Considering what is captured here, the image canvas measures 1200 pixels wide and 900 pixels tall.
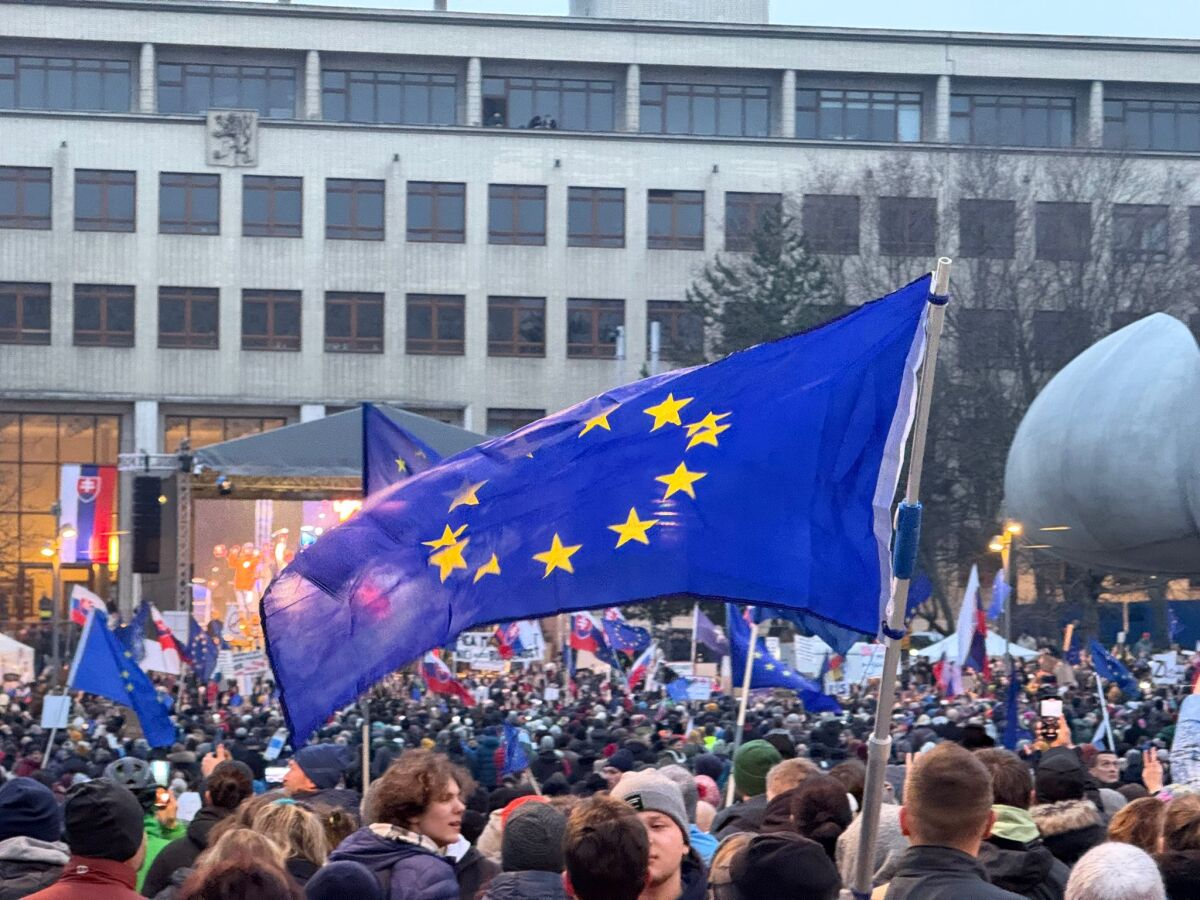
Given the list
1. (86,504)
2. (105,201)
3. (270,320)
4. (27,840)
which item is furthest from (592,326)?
Answer: (27,840)

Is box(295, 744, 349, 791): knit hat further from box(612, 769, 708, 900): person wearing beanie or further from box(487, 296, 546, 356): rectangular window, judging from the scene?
box(487, 296, 546, 356): rectangular window

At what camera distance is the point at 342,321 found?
55.1m

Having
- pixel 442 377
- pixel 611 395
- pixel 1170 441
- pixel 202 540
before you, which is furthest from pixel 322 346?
pixel 611 395

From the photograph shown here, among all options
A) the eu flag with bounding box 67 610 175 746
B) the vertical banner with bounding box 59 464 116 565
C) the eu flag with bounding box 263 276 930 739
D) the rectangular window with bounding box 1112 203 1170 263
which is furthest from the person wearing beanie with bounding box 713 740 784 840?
the rectangular window with bounding box 1112 203 1170 263

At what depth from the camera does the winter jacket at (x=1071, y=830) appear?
662 cm

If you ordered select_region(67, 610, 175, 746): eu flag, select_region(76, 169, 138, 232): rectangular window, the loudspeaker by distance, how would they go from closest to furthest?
select_region(67, 610, 175, 746): eu flag → the loudspeaker → select_region(76, 169, 138, 232): rectangular window

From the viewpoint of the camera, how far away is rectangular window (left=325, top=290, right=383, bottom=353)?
55.0 meters

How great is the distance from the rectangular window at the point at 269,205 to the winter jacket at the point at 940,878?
51136mm

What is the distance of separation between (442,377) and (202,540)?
8.26 m

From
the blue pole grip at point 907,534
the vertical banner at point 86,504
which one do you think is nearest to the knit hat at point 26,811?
the blue pole grip at point 907,534

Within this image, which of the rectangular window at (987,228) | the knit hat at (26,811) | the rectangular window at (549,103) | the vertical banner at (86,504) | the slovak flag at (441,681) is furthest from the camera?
the rectangular window at (549,103)

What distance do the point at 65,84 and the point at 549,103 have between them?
1327 cm

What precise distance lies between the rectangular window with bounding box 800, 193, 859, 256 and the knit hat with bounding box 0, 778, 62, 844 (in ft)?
156

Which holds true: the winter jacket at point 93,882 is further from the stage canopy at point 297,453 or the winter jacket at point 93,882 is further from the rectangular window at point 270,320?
the rectangular window at point 270,320
